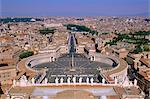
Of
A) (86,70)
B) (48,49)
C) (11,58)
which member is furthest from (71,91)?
(48,49)

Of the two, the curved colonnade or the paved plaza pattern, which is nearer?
the paved plaza pattern

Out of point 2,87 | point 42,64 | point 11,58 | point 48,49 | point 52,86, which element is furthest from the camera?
point 48,49

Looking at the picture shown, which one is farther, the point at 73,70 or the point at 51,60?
the point at 51,60

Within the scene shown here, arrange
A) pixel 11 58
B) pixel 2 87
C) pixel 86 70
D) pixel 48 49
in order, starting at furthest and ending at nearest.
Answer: pixel 48 49
pixel 11 58
pixel 86 70
pixel 2 87

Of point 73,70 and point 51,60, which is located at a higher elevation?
point 73,70

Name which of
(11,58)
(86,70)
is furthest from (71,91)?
(11,58)

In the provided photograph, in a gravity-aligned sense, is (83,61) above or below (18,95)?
below

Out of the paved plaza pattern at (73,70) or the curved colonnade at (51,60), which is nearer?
the paved plaza pattern at (73,70)

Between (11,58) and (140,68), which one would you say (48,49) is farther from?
(140,68)

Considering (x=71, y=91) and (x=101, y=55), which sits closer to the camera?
(x=71, y=91)
